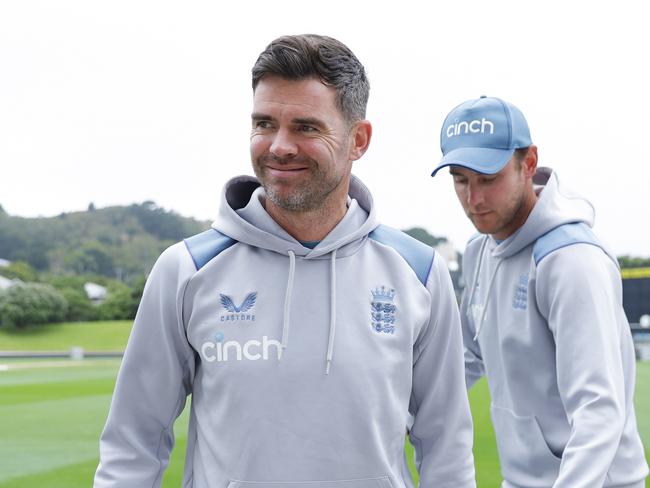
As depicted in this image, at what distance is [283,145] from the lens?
259 centimetres

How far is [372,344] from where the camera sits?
2762 mm

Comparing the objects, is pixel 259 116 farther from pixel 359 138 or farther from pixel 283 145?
pixel 359 138

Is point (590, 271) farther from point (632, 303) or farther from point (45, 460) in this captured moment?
point (632, 303)

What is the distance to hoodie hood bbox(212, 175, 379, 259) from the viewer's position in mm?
2830

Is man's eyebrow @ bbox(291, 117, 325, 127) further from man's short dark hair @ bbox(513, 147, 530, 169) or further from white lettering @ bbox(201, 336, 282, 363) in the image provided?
man's short dark hair @ bbox(513, 147, 530, 169)

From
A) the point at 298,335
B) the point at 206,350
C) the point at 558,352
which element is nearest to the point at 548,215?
the point at 558,352

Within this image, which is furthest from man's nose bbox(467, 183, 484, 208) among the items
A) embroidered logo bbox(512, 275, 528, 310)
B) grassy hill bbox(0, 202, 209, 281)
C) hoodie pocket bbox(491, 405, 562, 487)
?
grassy hill bbox(0, 202, 209, 281)

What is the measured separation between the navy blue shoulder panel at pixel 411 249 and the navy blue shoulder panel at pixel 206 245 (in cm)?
48

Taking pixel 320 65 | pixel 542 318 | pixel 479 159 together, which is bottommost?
pixel 542 318

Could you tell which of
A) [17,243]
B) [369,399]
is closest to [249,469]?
[369,399]

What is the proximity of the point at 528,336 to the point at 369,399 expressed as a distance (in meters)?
1.19

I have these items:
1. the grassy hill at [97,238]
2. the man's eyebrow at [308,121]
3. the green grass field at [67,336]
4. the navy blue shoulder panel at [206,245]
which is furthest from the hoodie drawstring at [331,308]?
the grassy hill at [97,238]

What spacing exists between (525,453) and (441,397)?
941 millimetres

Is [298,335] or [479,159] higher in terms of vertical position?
[479,159]
